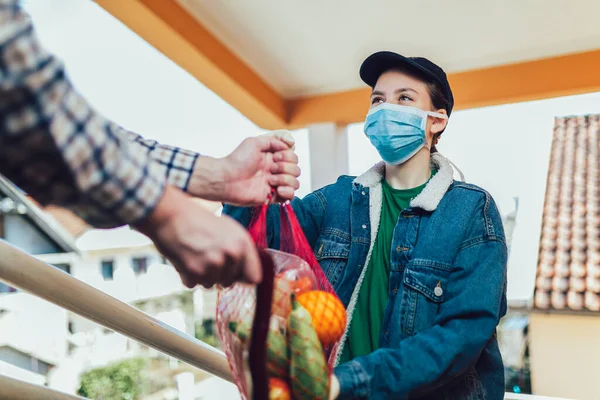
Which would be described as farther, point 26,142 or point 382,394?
point 382,394

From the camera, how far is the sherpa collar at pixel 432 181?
54.8 inches

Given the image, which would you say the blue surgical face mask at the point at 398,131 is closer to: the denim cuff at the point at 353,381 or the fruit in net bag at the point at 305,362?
the denim cuff at the point at 353,381

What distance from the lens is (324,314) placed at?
0.92 meters

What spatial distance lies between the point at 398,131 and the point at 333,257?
0.39 metres

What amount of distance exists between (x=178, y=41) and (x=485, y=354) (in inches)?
72.6

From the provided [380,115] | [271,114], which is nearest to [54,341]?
[271,114]

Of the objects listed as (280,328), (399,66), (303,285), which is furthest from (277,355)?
(399,66)

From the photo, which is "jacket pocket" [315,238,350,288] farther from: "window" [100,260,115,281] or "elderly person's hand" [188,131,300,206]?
"window" [100,260,115,281]

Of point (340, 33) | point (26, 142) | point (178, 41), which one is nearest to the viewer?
point (26, 142)

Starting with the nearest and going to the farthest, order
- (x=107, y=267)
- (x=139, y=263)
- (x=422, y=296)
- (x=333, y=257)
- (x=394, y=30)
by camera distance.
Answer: (x=422, y=296) < (x=333, y=257) < (x=394, y=30) < (x=107, y=267) < (x=139, y=263)

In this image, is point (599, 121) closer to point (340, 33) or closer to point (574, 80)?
point (574, 80)

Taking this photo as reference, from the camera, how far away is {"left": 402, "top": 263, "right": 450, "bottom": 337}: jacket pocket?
4.17ft

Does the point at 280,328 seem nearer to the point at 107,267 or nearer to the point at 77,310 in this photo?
the point at 77,310

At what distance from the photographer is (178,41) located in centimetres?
246
